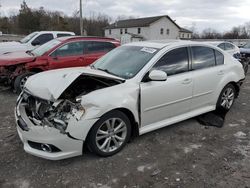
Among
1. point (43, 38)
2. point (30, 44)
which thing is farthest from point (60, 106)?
point (43, 38)

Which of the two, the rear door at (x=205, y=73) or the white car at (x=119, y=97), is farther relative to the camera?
the rear door at (x=205, y=73)

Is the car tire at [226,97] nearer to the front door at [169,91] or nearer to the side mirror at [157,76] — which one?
the front door at [169,91]

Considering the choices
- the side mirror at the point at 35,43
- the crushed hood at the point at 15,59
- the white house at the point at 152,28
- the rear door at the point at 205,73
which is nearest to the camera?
the rear door at the point at 205,73

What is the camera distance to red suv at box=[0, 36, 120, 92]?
6441mm

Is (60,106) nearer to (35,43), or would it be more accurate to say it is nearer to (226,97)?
(226,97)

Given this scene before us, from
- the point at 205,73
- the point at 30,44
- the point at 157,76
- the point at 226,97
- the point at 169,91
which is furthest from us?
the point at 30,44

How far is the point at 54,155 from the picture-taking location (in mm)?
2887

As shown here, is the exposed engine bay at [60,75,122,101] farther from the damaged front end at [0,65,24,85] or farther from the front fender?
the damaged front end at [0,65,24,85]

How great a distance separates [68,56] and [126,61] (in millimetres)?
3653

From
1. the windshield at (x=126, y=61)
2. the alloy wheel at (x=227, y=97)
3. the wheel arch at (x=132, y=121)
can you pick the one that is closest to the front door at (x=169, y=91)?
the wheel arch at (x=132, y=121)

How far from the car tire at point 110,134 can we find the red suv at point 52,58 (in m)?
4.03

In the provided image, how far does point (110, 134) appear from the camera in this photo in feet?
10.8

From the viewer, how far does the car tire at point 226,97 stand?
480cm

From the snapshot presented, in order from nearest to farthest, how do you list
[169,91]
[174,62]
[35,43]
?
[169,91], [174,62], [35,43]
